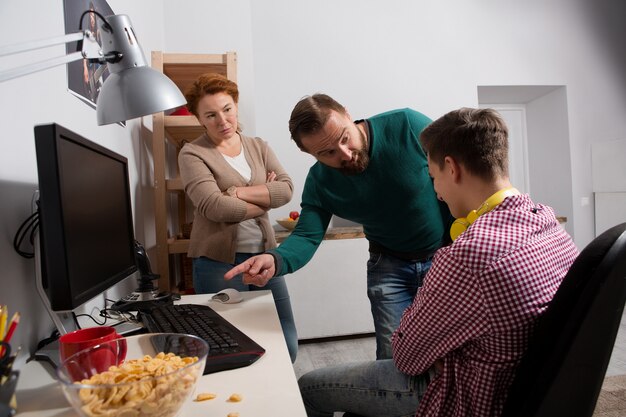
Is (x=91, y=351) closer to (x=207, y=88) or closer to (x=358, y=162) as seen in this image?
(x=358, y=162)

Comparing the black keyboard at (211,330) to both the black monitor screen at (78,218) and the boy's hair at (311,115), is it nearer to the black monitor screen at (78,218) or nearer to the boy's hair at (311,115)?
the black monitor screen at (78,218)

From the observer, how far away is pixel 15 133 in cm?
87

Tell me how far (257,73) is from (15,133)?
2546 mm

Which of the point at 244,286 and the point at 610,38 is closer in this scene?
the point at 244,286

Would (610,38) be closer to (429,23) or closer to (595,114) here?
(595,114)

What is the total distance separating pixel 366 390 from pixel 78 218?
69 cm

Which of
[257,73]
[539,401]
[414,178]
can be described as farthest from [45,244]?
[257,73]

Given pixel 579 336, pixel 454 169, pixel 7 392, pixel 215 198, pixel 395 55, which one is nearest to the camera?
pixel 7 392

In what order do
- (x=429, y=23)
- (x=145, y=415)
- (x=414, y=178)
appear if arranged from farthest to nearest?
(x=429, y=23) < (x=414, y=178) < (x=145, y=415)

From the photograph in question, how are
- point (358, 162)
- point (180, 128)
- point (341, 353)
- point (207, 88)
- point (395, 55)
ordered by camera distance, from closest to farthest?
point (358, 162), point (207, 88), point (180, 128), point (341, 353), point (395, 55)

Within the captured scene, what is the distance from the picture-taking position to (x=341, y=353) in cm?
273

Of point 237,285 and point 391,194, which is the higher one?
point 391,194

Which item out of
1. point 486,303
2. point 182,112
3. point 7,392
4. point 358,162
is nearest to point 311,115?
point 358,162

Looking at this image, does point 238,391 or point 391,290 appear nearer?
Result: point 238,391
